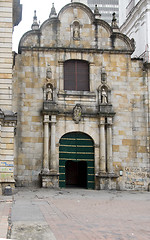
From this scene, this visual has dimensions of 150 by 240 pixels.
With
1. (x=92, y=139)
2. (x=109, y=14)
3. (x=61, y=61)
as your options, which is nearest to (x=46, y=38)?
(x=61, y=61)

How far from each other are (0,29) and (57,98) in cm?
709

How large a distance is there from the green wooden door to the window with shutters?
3569 mm

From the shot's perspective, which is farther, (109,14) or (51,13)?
(109,14)

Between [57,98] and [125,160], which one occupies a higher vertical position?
[57,98]

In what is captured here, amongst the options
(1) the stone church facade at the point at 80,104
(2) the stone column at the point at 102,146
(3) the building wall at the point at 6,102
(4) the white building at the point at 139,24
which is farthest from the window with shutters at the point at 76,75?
(3) the building wall at the point at 6,102

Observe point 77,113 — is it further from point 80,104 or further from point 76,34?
point 76,34

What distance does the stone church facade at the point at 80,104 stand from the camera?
84.0 ft

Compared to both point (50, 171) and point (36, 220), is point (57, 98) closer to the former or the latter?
point (50, 171)

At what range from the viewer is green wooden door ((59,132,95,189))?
26.0 metres

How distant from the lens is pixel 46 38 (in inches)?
1077

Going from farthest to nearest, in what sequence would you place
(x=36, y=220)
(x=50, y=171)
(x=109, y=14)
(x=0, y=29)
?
(x=109, y=14) < (x=50, y=171) < (x=0, y=29) < (x=36, y=220)

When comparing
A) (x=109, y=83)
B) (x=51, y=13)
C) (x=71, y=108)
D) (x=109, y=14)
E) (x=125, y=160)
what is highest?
(x=109, y=14)

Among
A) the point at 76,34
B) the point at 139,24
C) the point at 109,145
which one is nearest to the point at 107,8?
the point at 139,24

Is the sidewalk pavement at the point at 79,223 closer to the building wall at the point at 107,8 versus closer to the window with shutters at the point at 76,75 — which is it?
the window with shutters at the point at 76,75
